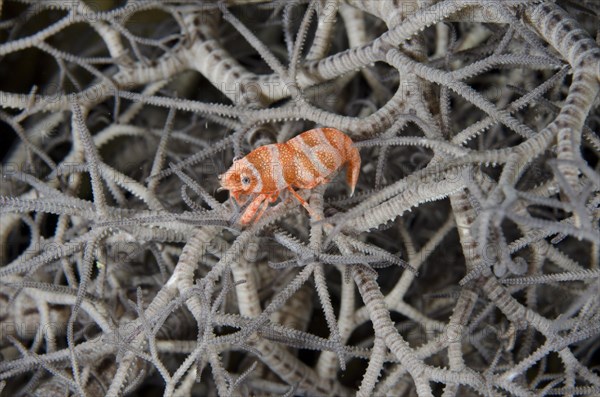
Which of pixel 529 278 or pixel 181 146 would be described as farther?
pixel 181 146

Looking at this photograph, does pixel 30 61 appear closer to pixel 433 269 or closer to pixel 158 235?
pixel 158 235

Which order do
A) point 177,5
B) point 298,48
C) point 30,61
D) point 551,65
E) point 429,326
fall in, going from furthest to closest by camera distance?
point 30,61
point 177,5
point 429,326
point 298,48
point 551,65

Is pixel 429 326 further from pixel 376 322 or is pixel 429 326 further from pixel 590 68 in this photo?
pixel 590 68

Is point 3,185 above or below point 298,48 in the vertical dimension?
below

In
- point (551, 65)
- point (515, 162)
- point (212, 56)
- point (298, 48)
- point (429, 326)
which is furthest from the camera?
point (212, 56)

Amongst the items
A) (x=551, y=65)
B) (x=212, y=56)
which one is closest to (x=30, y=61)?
(x=212, y=56)

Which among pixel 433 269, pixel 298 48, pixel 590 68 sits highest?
pixel 298 48
